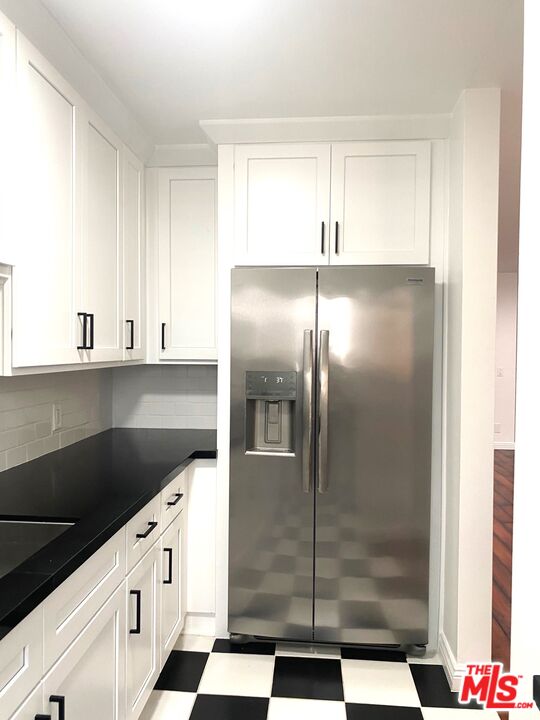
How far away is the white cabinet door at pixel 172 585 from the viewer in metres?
2.26

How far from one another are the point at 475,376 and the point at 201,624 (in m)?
1.76

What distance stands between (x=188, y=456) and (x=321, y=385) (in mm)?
685

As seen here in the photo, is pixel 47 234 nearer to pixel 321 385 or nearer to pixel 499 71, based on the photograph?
pixel 321 385

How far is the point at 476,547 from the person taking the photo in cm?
232

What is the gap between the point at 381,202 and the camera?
2588 millimetres

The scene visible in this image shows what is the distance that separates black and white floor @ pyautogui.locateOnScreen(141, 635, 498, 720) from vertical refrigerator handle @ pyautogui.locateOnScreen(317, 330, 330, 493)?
32.7 inches

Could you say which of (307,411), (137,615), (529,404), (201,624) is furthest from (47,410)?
(529,404)

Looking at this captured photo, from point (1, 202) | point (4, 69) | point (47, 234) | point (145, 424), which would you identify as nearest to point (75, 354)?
point (47, 234)

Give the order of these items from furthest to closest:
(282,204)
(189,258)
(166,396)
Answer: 1. (166,396)
2. (189,258)
3. (282,204)

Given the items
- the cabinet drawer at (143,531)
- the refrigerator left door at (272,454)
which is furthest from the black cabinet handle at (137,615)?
the refrigerator left door at (272,454)

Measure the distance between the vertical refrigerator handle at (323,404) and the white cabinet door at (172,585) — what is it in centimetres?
69

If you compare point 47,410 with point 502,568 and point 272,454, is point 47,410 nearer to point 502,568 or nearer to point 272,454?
point 272,454

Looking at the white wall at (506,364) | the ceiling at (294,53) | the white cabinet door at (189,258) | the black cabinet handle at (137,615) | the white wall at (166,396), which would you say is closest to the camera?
the ceiling at (294,53)

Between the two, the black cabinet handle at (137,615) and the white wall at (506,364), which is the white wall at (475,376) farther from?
the white wall at (506,364)
